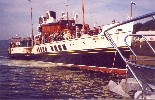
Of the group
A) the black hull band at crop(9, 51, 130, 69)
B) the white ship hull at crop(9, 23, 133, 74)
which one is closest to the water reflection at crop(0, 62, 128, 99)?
the black hull band at crop(9, 51, 130, 69)

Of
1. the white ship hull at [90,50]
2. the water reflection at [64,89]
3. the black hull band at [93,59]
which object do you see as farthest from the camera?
the black hull band at [93,59]

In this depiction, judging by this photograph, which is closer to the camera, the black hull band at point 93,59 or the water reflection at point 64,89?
the water reflection at point 64,89

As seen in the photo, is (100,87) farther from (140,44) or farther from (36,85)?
(140,44)

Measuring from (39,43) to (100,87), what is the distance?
22000 millimetres

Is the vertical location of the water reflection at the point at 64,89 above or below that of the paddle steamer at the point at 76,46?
below

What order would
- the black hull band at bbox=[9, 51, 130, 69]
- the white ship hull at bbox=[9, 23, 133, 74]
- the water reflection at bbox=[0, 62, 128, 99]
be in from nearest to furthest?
1. the water reflection at bbox=[0, 62, 128, 99]
2. the white ship hull at bbox=[9, 23, 133, 74]
3. the black hull band at bbox=[9, 51, 130, 69]

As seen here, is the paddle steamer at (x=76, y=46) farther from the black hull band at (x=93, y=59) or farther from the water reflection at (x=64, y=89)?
the water reflection at (x=64, y=89)

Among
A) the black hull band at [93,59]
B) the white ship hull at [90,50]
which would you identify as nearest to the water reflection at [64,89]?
the black hull band at [93,59]

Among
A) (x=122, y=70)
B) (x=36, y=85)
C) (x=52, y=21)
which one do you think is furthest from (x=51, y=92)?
(x=52, y=21)

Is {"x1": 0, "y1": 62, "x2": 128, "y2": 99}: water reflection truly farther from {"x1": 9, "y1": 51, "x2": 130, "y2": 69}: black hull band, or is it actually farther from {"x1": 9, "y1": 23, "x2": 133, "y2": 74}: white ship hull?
{"x1": 9, "y1": 23, "x2": 133, "y2": 74}: white ship hull

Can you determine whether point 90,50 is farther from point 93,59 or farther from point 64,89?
point 64,89

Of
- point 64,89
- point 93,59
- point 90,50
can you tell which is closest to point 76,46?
point 90,50

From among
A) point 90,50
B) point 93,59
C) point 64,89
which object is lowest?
point 64,89

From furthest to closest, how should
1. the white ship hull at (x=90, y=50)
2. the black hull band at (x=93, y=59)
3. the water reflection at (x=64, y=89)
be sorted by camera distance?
1. the black hull band at (x=93, y=59)
2. the white ship hull at (x=90, y=50)
3. the water reflection at (x=64, y=89)
